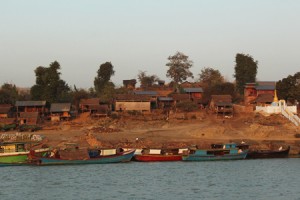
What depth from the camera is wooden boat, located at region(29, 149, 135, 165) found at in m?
58.6

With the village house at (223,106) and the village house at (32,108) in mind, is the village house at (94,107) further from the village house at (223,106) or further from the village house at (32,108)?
the village house at (223,106)

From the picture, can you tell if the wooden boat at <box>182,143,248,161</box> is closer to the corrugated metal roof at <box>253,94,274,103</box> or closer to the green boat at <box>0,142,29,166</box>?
the green boat at <box>0,142,29,166</box>

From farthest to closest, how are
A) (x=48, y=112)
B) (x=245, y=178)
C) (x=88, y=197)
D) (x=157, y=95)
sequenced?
1. (x=157, y=95)
2. (x=48, y=112)
3. (x=245, y=178)
4. (x=88, y=197)

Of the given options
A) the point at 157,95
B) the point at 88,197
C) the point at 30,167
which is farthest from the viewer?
the point at 157,95

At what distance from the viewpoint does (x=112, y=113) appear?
84062 mm

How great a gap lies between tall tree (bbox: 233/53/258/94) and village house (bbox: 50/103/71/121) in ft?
105

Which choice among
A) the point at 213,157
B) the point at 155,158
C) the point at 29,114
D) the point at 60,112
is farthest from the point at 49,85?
the point at 213,157

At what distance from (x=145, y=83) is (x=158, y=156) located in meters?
54.7

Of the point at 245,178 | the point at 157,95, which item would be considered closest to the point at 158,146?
the point at 245,178

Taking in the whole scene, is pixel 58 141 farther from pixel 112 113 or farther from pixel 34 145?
pixel 112 113

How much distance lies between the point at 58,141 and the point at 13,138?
6130mm

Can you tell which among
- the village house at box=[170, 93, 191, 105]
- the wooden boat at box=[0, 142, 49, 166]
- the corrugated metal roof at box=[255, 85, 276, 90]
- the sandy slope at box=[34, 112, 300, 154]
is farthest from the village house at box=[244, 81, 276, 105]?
the wooden boat at box=[0, 142, 49, 166]

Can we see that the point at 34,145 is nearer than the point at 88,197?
No

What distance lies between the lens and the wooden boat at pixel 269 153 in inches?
2459
